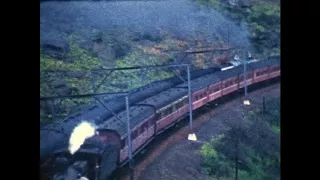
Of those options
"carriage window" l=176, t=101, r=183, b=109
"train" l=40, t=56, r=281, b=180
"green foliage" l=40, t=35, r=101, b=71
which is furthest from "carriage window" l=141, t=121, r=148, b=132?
"green foliage" l=40, t=35, r=101, b=71

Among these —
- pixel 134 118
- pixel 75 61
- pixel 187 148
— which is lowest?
pixel 187 148

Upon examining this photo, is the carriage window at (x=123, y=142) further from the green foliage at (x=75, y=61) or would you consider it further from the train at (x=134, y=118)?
the green foliage at (x=75, y=61)

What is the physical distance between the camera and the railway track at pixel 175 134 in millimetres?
1845

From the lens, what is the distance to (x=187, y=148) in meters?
1.86

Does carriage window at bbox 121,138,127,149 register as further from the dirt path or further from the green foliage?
the green foliage

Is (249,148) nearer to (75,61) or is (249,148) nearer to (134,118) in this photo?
(134,118)

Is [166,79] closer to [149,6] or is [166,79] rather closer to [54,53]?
[149,6]

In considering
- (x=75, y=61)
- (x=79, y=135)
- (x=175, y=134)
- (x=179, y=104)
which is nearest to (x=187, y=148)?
(x=175, y=134)

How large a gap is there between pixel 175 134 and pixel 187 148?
2.8 inches

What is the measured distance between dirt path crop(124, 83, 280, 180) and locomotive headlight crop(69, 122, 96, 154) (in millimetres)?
234

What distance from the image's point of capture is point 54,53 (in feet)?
6.50

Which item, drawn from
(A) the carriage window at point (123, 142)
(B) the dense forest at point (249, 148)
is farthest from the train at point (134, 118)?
(B) the dense forest at point (249, 148)

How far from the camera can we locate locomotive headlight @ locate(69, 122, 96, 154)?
1860 mm
